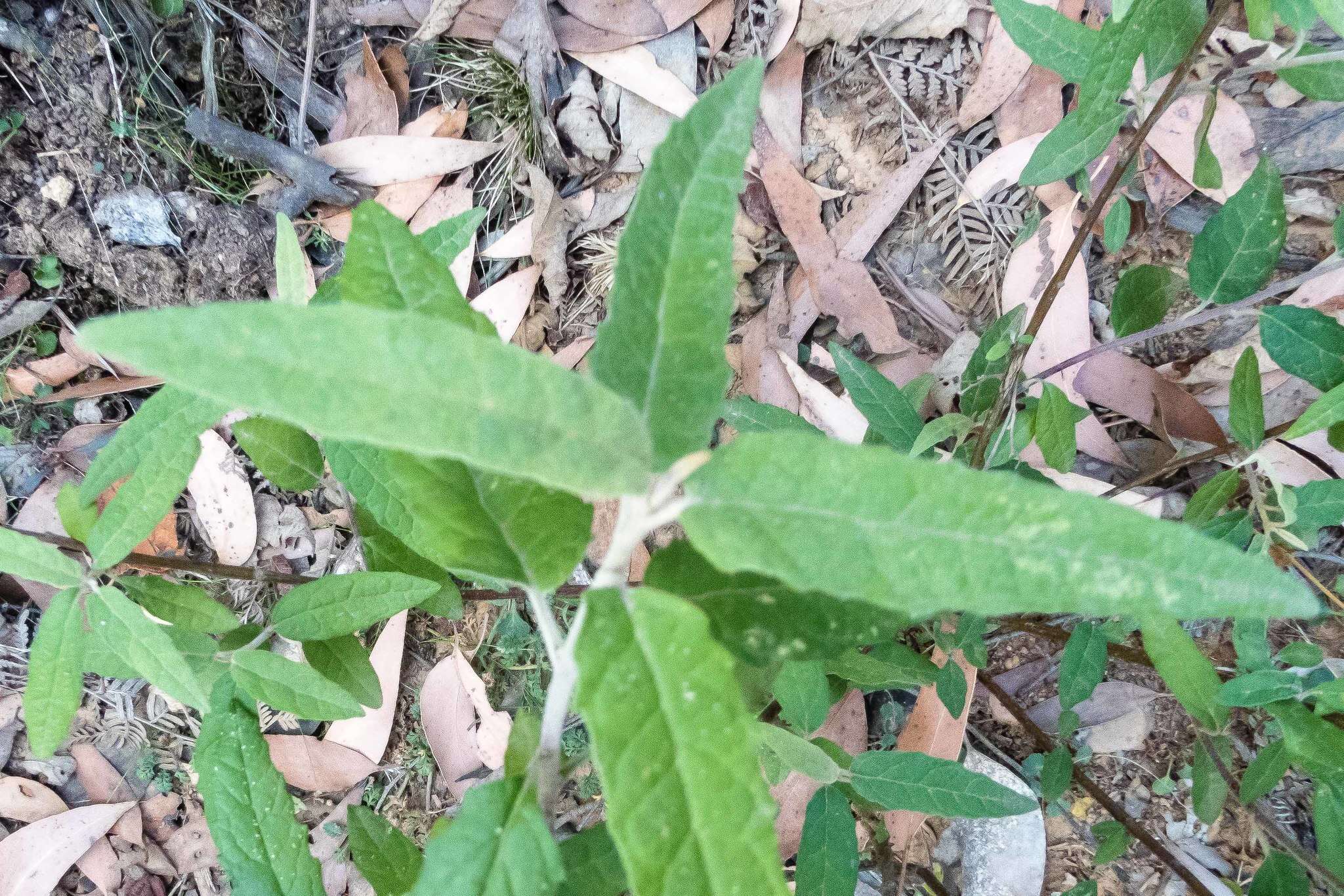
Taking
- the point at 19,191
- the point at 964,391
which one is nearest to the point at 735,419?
the point at 964,391

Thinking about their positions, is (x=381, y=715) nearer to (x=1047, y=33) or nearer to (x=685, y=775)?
(x=685, y=775)

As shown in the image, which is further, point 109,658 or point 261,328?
point 109,658

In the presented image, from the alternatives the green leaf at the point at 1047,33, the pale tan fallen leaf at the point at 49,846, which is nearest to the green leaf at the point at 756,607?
the green leaf at the point at 1047,33

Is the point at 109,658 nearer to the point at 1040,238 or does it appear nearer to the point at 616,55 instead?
the point at 616,55

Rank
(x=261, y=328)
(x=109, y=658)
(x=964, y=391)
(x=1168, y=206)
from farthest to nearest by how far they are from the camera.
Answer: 1. (x=1168, y=206)
2. (x=964, y=391)
3. (x=109, y=658)
4. (x=261, y=328)

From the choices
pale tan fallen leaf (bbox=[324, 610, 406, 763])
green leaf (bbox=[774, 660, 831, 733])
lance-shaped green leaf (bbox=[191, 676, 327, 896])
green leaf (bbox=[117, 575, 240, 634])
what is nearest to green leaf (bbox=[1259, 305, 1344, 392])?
green leaf (bbox=[774, 660, 831, 733])

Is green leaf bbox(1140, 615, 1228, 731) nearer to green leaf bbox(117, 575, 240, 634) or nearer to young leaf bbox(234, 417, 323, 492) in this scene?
young leaf bbox(234, 417, 323, 492)
